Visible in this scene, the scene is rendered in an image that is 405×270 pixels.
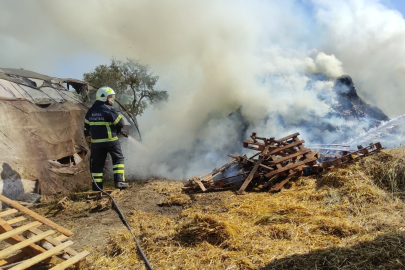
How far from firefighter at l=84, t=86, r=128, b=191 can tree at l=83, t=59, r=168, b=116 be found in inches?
358

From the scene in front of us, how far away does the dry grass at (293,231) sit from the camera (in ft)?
9.86

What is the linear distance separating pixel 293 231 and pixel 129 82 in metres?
14.2

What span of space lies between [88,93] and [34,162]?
13.0 ft

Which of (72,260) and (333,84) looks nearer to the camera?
(72,260)

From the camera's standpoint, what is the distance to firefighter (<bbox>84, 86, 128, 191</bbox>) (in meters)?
6.32

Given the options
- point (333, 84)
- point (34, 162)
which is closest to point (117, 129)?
point (34, 162)

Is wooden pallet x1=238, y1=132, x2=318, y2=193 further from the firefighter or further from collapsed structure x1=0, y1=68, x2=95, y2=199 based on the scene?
collapsed structure x1=0, y1=68, x2=95, y2=199

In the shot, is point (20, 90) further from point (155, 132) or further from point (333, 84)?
point (333, 84)

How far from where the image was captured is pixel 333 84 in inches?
529

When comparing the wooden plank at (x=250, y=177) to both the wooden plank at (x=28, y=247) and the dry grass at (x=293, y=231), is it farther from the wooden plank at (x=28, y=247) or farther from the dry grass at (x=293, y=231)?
the wooden plank at (x=28, y=247)

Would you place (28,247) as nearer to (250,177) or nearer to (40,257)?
(40,257)

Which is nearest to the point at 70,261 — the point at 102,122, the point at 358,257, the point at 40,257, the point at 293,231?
the point at 40,257

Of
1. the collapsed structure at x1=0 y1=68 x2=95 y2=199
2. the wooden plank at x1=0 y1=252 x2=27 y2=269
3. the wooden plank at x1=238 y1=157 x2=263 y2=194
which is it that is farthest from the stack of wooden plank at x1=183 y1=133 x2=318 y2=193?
the wooden plank at x1=0 y1=252 x2=27 y2=269

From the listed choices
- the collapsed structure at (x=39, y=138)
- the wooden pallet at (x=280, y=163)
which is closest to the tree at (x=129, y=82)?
the collapsed structure at (x=39, y=138)
